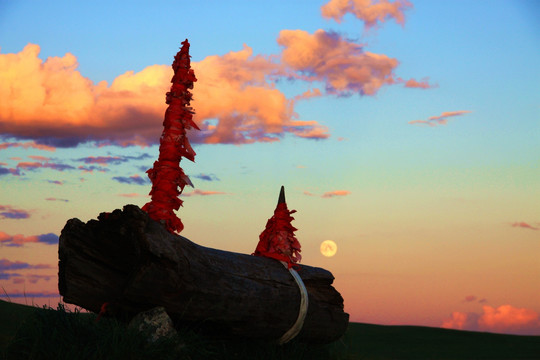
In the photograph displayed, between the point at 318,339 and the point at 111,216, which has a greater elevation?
the point at 111,216

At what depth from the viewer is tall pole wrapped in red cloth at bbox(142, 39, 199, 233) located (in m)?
7.53

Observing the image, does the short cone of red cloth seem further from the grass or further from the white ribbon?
the grass

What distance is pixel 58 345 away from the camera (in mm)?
6977

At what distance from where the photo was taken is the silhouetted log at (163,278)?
21.8 feet

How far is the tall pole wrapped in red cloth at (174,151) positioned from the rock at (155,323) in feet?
3.47

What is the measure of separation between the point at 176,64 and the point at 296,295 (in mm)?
3636

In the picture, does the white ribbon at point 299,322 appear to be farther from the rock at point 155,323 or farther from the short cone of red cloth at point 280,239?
the rock at point 155,323

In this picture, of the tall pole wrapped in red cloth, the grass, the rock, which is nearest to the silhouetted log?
the rock

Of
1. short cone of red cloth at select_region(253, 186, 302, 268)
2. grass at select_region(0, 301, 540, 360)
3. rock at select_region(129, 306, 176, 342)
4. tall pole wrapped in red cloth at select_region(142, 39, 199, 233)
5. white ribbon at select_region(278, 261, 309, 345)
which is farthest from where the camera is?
short cone of red cloth at select_region(253, 186, 302, 268)

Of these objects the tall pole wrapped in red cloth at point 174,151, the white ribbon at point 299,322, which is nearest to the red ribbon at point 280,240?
the white ribbon at point 299,322

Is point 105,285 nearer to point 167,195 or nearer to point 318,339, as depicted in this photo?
point 167,195

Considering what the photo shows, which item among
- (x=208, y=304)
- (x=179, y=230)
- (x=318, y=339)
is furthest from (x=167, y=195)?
(x=318, y=339)

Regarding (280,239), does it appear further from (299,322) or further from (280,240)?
(299,322)

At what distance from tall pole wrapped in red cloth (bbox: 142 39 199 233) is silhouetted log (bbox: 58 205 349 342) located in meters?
0.54
